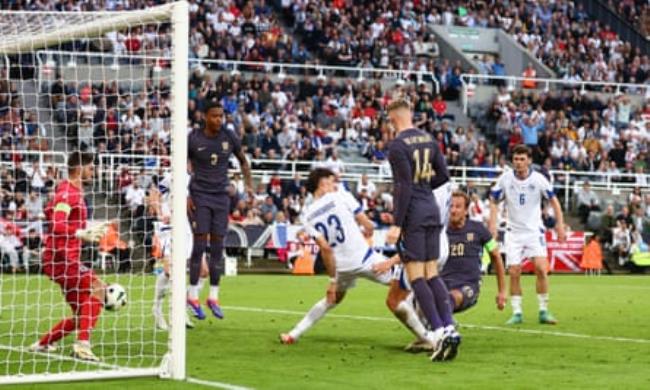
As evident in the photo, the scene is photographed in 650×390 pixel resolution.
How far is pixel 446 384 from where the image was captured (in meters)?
10.5

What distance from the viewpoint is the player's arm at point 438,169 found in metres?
12.5

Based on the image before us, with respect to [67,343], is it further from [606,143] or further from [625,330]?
[606,143]

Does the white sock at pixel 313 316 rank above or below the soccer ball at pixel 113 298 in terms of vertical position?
below

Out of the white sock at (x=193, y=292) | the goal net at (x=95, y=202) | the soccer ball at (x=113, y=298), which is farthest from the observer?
the white sock at (x=193, y=292)

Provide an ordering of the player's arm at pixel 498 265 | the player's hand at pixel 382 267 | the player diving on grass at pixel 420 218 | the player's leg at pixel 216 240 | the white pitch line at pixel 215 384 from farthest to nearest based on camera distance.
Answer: the player's leg at pixel 216 240 → the player's arm at pixel 498 265 → the player's hand at pixel 382 267 → the player diving on grass at pixel 420 218 → the white pitch line at pixel 215 384

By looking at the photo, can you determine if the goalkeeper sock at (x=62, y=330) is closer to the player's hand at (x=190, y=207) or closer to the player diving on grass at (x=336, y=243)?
the player diving on grass at (x=336, y=243)

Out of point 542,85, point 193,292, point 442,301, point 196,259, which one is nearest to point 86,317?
point 442,301

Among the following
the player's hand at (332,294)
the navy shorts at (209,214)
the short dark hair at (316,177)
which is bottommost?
the player's hand at (332,294)

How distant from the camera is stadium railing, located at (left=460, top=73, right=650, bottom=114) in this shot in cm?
4300

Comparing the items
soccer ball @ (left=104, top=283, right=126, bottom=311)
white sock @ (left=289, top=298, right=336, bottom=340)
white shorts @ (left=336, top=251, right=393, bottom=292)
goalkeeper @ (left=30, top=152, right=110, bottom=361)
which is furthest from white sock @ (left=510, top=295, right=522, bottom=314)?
goalkeeper @ (left=30, top=152, right=110, bottom=361)

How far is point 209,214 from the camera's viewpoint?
15.8 m

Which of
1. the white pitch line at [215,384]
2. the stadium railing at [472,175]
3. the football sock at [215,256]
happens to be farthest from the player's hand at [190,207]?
the stadium railing at [472,175]

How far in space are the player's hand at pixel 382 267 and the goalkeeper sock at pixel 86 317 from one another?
8.99ft

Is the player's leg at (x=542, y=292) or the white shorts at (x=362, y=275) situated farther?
the player's leg at (x=542, y=292)
